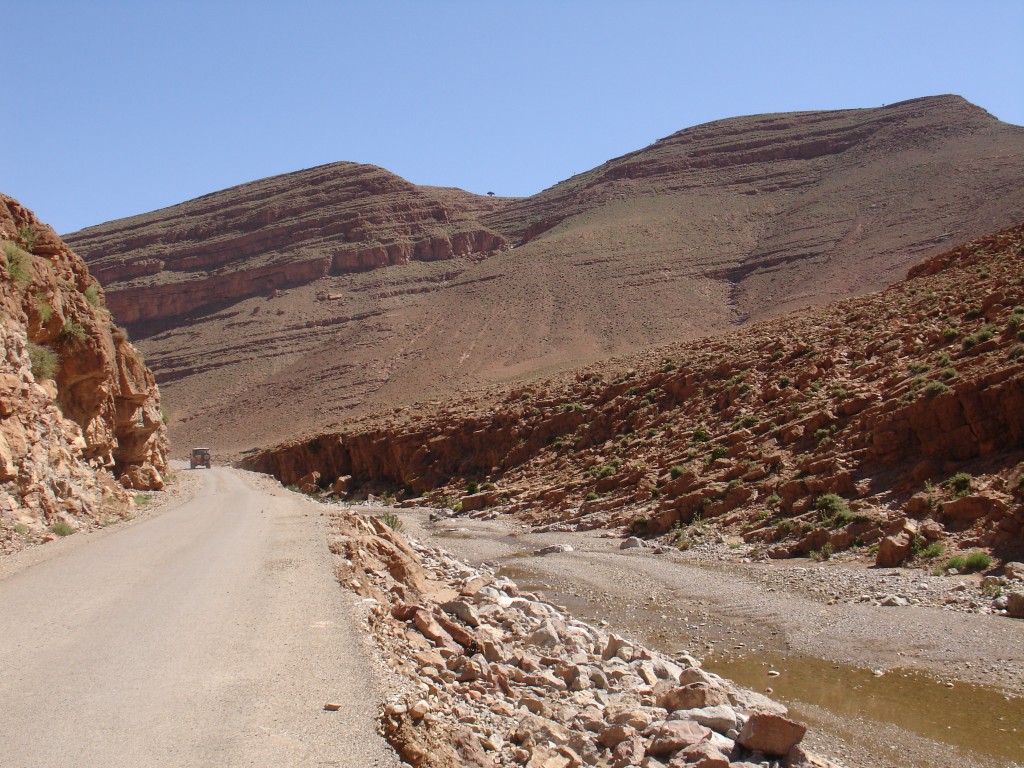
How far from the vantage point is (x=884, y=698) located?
9.61 m

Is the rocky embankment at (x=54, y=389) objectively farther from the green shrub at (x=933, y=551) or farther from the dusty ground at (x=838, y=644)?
the green shrub at (x=933, y=551)

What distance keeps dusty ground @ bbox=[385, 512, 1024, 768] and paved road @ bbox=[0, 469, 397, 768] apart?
5.09 metres

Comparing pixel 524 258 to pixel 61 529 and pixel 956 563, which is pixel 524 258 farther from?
pixel 956 563

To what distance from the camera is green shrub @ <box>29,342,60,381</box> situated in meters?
19.0

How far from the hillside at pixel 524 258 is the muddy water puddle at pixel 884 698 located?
5140 cm

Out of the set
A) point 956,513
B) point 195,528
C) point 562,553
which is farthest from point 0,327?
point 956,513

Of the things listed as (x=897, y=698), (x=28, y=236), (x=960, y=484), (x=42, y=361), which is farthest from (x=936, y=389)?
(x=28, y=236)

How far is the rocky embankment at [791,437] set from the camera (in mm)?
17281

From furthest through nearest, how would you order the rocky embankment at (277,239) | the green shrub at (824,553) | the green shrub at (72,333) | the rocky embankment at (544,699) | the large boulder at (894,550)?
the rocky embankment at (277,239) < the green shrub at (72,333) < the green shrub at (824,553) < the large boulder at (894,550) < the rocky embankment at (544,699)

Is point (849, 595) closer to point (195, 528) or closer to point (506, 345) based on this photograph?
point (195, 528)

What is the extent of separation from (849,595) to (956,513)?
3.53 meters

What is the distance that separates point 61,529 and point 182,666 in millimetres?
10261

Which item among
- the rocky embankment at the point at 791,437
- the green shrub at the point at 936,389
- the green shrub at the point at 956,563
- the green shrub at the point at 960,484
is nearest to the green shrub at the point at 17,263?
the rocky embankment at the point at 791,437

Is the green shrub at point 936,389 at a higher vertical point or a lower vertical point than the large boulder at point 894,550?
higher
